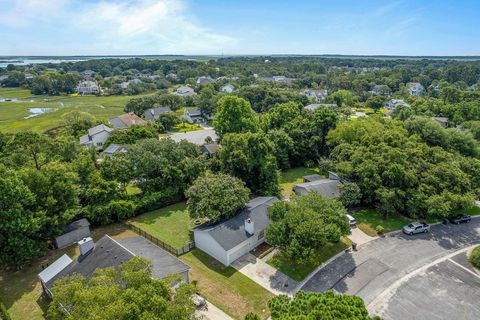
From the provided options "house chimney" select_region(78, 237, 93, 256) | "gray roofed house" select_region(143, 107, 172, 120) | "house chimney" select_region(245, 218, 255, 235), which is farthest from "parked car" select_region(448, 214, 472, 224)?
"gray roofed house" select_region(143, 107, 172, 120)

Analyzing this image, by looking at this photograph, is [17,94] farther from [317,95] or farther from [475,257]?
[475,257]

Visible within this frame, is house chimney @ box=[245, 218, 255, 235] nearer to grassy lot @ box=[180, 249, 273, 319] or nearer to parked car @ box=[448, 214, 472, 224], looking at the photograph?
grassy lot @ box=[180, 249, 273, 319]

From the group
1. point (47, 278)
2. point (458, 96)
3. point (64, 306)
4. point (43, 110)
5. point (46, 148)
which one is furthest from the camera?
point (43, 110)

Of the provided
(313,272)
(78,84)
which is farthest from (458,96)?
(78,84)

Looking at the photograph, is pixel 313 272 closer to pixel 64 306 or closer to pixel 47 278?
pixel 64 306

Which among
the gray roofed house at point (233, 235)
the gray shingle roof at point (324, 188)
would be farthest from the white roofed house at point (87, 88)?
the gray roofed house at point (233, 235)

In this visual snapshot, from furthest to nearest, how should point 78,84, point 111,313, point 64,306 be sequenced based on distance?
point 78,84 < point 64,306 < point 111,313
